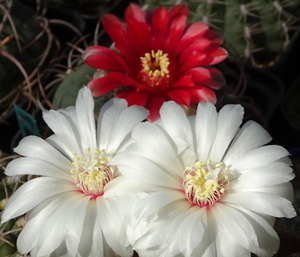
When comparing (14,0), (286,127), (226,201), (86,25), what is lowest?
(286,127)

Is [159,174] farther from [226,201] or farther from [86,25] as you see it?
[86,25]

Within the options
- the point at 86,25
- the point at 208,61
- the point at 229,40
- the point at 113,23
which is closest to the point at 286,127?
the point at 229,40

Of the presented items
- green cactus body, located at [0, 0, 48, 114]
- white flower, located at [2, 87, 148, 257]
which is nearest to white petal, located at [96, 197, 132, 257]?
white flower, located at [2, 87, 148, 257]

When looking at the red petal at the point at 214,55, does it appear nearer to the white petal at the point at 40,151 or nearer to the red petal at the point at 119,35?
the red petal at the point at 119,35

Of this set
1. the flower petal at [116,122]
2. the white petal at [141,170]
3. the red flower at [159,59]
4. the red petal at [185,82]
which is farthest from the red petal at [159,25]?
the white petal at [141,170]

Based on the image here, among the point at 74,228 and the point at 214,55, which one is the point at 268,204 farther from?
the point at 214,55

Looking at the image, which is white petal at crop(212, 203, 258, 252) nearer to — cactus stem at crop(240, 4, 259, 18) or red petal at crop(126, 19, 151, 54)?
red petal at crop(126, 19, 151, 54)
